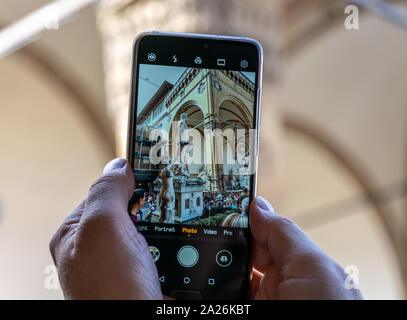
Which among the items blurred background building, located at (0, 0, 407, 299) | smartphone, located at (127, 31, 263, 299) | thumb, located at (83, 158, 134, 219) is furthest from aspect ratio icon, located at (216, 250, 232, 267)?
blurred background building, located at (0, 0, 407, 299)

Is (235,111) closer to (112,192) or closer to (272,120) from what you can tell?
(112,192)

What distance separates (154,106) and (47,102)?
1.30 metres

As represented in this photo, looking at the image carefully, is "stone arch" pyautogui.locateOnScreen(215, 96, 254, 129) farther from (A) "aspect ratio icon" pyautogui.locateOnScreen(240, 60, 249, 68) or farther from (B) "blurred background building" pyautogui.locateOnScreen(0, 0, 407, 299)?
(B) "blurred background building" pyautogui.locateOnScreen(0, 0, 407, 299)

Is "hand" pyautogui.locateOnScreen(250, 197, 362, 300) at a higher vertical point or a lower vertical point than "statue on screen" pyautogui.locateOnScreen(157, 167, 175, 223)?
lower

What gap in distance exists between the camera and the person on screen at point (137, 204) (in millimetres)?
492

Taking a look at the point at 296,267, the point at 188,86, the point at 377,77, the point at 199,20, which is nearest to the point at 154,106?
the point at 188,86

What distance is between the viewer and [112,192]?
45 cm

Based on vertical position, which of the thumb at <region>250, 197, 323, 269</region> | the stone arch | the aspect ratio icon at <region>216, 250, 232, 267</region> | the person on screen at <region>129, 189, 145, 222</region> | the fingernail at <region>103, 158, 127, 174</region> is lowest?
the aspect ratio icon at <region>216, 250, 232, 267</region>

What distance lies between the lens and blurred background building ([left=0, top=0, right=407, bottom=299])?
1.16 m

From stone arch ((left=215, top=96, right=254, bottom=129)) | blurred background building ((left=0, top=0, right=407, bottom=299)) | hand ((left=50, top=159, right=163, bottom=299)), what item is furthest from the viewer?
blurred background building ((left=0, top=0, right=407, bottom=299))

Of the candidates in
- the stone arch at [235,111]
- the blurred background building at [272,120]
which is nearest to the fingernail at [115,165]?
the stone arch at [235,111]

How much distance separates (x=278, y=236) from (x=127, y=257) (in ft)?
0.51

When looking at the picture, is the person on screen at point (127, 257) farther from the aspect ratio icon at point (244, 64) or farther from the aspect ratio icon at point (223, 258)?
the aspect ratio icon at point (244, 64)
